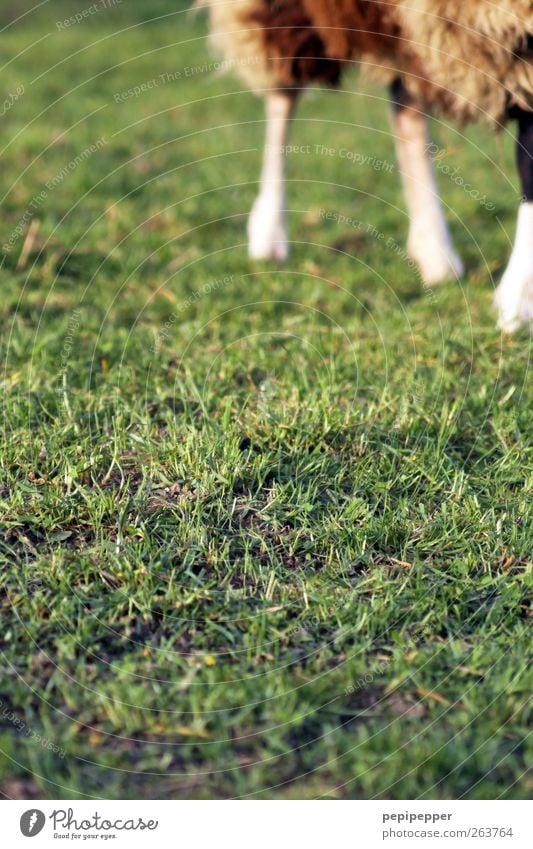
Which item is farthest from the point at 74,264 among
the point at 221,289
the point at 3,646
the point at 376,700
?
the point at 376,700

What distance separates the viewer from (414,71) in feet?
11.3

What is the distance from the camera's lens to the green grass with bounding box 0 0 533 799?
1.90m

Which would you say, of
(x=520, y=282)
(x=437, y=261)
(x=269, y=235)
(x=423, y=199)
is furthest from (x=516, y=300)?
(x=269, y=235)

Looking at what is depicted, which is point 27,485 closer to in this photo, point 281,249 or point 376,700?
point 376,700

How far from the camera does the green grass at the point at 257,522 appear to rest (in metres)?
1.90

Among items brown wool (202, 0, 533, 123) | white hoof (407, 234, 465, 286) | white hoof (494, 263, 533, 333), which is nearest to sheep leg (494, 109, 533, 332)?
white hoof (494, 263, 533, 333)

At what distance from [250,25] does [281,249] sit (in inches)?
34.9

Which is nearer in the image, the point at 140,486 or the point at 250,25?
the point at 140,486

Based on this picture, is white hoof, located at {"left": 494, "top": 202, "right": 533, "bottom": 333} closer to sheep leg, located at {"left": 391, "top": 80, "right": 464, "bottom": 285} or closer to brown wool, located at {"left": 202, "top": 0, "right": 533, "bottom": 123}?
brown wool, located at {"left": 202, "top": 0, "right": 533, "bottom": 123}

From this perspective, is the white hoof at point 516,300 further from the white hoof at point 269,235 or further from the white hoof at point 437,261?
the white hoof at point 269,235

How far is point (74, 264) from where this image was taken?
4020 mm

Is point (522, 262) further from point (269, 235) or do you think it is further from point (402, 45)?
point (269, 235)

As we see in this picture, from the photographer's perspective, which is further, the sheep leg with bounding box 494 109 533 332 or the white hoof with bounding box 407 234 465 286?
the white hoof with bounding box 407 234 465 286

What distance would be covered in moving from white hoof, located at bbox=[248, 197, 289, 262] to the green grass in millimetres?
72
